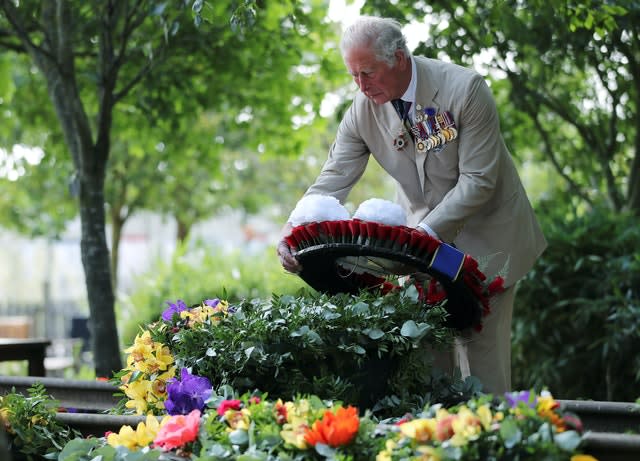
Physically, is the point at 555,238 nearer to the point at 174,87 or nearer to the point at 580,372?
the point at 580,372

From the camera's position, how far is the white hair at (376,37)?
9.39 ft

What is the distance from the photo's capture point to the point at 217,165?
26.1 ft

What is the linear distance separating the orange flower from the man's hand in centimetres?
80

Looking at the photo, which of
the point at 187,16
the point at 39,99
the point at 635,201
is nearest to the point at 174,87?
the point at 187,16

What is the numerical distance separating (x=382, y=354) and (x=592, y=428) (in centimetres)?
68

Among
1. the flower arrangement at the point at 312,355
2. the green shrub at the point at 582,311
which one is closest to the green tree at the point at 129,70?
the flower arrangement at the point at 312,355

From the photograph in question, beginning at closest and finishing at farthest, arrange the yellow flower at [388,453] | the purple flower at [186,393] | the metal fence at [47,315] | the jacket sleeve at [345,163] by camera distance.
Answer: the yellow flower at [388,453] → the purple flower at [186,393] → the jacket sleeve at [345,163] → the metal fence at [47,315]

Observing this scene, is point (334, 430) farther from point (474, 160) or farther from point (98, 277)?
point (98, 277)

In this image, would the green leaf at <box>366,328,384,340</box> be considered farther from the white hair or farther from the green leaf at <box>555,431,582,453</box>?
the white hair

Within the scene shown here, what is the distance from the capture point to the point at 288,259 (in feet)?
8.79

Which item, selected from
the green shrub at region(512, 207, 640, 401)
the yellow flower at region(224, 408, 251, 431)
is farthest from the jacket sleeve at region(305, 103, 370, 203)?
the green shrub at region(512, 207, 640, 401)

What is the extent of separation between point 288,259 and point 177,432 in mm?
748

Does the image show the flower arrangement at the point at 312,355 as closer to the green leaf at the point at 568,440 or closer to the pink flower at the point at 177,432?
the pink flower at the point at 177,432

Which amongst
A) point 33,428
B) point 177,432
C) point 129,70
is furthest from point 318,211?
point 129,70
